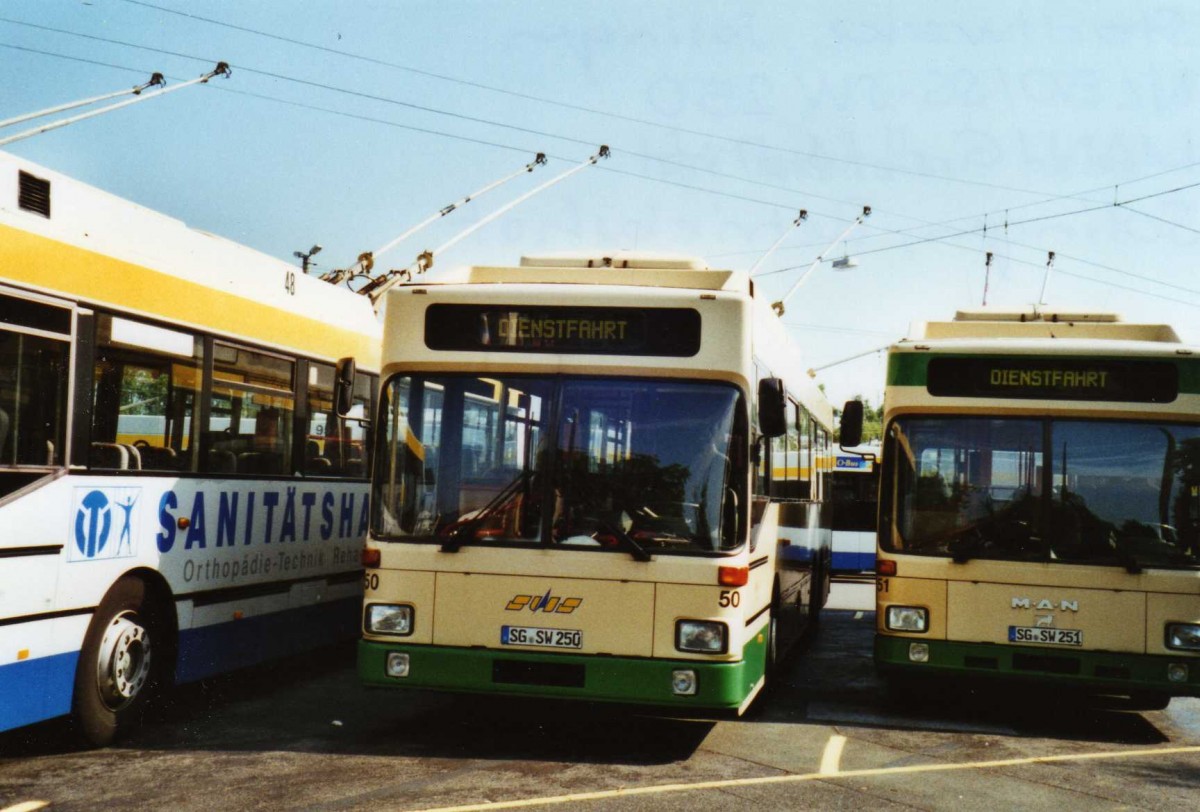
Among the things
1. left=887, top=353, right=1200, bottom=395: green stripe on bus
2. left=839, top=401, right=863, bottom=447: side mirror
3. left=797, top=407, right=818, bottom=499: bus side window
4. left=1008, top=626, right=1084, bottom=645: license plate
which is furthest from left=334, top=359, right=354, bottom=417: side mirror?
left=1008, top=626, right=1084, bottom=645: license plate

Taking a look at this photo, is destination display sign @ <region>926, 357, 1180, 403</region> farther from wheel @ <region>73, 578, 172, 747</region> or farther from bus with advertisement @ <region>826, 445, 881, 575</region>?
bus with advertisement @ <region>826, 445, 881, 575</region>

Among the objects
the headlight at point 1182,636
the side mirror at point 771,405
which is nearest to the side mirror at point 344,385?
the side mirror at point 771,405

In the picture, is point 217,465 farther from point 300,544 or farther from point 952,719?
point 952,719

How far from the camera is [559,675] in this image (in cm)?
769

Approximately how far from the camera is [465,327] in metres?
8.16

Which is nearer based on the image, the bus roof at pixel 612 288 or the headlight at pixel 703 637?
the headlight at pixel 703 637

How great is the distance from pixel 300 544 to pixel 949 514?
5.06 metres

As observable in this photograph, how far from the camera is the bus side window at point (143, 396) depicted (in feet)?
25.2

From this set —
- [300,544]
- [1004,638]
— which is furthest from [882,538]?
[300,544]

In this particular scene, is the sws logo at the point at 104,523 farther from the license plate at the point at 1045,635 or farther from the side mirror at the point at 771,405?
the license plate at the point at 1045,635

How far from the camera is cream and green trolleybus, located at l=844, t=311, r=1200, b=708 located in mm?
9180

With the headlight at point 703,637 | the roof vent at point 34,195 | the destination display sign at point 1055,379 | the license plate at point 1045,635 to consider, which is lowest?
the license plate at point 1045,635

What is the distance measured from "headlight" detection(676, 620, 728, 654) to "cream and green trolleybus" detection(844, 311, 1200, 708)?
2.55 m

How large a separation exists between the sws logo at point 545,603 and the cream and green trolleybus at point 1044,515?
3.06 m
